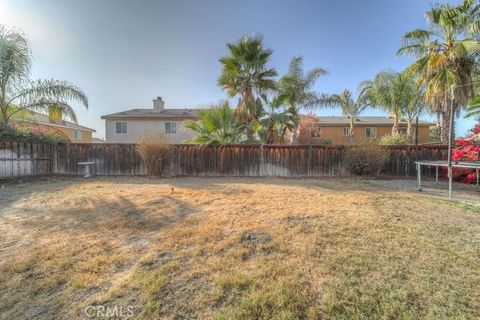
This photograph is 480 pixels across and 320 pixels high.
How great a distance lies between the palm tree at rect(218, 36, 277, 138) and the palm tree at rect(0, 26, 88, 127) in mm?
6963

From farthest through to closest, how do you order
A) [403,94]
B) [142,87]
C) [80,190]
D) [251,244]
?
[403,94]
[142,87]
[80,190]
[251,244]

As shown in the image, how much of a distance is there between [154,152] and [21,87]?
251 inches

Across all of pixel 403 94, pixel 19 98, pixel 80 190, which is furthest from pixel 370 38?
pixel 19 98

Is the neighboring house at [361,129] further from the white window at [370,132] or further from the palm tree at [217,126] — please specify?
the palm tree at [217,126]

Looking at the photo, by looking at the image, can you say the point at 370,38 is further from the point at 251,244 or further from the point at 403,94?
the point at 251,244

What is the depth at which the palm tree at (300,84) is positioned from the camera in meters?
12.9

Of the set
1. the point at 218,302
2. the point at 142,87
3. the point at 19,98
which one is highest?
the point at 142,87

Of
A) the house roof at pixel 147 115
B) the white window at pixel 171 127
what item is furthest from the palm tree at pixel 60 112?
the white window at pixel 171 127

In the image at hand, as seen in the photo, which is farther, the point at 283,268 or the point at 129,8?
the point at 129,8

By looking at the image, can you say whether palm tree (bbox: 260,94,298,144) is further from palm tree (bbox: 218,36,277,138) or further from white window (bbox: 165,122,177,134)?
white window (bbox: 165,122,177,134)

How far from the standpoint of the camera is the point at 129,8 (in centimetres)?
873

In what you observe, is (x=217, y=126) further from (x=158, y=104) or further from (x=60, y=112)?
(x=158, y=104)

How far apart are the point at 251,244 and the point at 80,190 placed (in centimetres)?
608

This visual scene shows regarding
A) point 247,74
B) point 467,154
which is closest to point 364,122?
point 467,154
